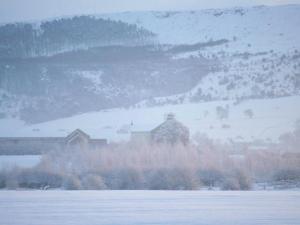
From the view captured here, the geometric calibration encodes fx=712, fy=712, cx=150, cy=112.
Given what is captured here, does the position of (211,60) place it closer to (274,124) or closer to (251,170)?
(274,124)

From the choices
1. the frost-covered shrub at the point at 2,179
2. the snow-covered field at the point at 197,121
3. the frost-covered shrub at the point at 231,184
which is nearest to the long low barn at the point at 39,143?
the snow-covered field at the point at 197,121

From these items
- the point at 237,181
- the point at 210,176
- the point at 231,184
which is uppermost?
the point at 210,176

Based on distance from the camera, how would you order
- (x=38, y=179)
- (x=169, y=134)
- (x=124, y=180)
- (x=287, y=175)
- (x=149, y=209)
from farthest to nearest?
(x=169, y=134), (x=287, y=175), (x=38, y=179), (x=124, y=180), (x=149, y=209)

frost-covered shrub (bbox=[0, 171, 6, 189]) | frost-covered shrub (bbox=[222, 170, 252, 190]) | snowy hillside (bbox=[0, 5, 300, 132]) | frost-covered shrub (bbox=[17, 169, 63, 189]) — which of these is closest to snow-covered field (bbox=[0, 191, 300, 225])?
frost-covered shrub (bbox=[222, 170, 252, 190])

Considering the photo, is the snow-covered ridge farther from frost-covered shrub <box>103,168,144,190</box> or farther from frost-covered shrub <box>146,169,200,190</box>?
frost-covered shrub <box>146,169,200,190</box>

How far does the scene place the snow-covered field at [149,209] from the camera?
1559 centimetres

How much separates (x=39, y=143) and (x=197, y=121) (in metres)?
18.1

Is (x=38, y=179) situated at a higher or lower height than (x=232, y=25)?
lower

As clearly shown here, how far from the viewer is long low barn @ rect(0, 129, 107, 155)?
4284cm

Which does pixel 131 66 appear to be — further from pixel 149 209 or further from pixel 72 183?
pixel 149 209

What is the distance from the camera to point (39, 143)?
44375 mm

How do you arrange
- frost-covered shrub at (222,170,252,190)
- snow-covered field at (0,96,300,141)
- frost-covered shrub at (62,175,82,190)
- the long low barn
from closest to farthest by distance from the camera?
frost-covered shrub at (62,175,82,190) → frost-covered shrub at (222,170,252,190) → the long low barn → snow-covered field at (0,96,300,141)

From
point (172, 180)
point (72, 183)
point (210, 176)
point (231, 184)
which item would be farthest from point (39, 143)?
point (231, 184)

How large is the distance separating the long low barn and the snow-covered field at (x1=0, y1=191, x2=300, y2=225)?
2064 centimetres
